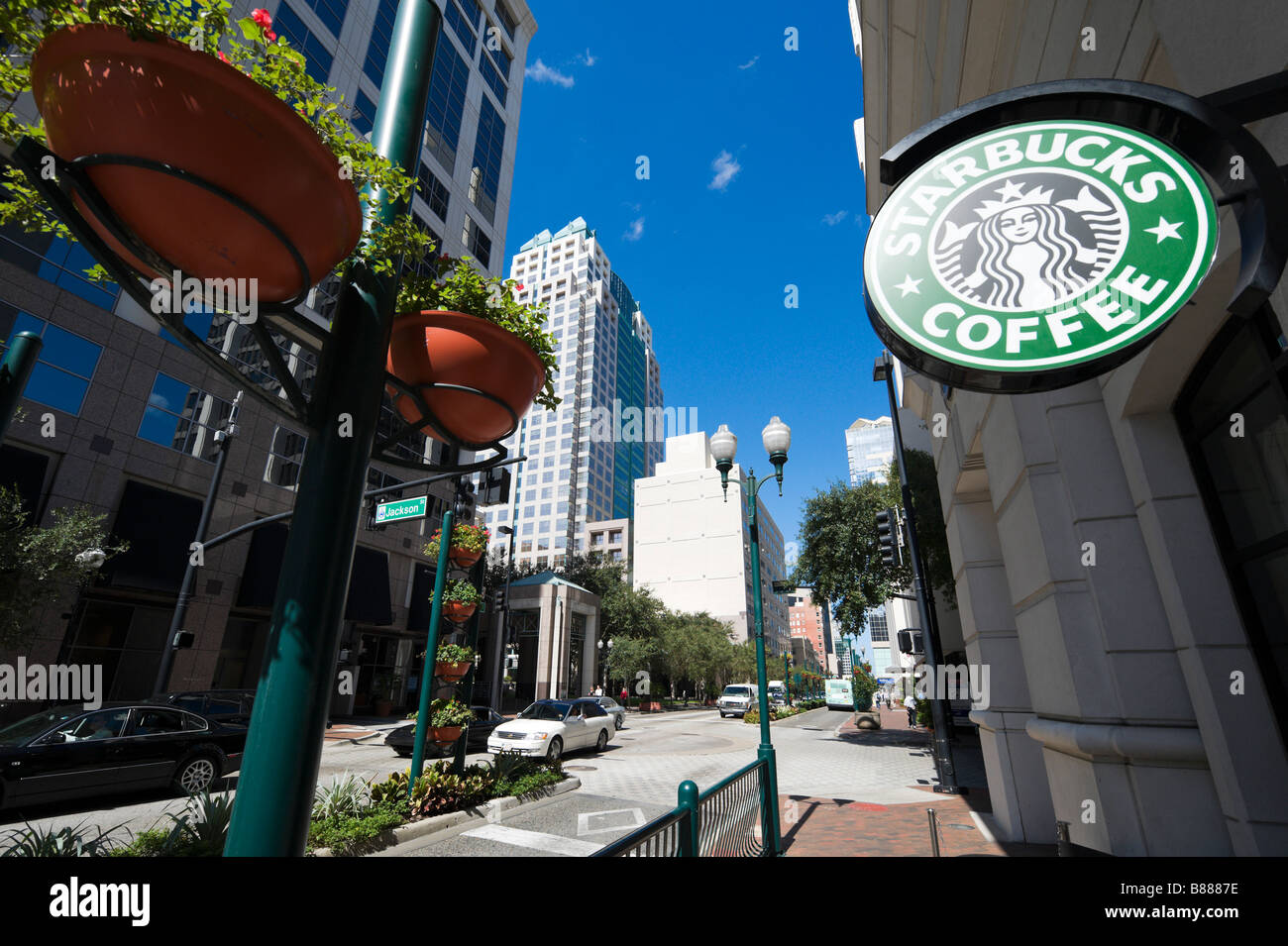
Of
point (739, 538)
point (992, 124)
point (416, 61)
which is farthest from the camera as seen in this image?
point (739, 538)

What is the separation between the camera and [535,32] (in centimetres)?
4884

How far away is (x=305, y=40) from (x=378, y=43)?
21.0 feet

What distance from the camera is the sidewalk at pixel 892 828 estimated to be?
24.3ft

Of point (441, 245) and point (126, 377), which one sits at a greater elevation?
point (441, 245)

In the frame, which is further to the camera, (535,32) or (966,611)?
(535,32)

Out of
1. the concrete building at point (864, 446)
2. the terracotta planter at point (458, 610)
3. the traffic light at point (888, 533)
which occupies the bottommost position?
the terracotta planter at point (458, 610)

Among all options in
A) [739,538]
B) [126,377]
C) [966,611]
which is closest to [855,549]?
[966,611]

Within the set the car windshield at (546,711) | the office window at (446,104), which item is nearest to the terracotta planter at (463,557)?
the car windshield at (546,711)

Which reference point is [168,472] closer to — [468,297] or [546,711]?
[546,711]

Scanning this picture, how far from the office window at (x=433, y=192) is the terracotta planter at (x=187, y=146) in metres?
35.4

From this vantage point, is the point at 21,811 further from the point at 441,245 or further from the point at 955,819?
the point at 441,245

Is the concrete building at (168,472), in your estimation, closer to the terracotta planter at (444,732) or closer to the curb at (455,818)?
the terracotta planter at (444,732)

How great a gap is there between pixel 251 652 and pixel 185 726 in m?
15.4

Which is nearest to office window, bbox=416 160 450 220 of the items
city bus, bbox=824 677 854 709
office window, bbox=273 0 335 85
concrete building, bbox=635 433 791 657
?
office window, bbox=273 0 335 85
